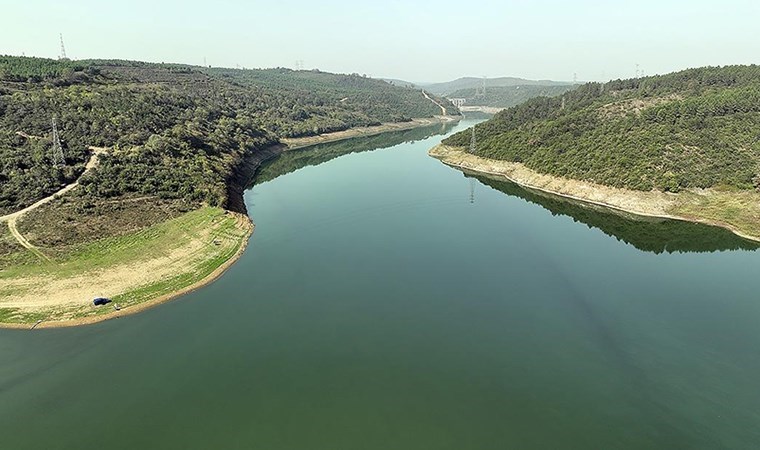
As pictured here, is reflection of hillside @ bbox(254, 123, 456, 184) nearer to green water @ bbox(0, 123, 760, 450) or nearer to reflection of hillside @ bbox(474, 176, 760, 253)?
green water @ bbox(0, 123, 760, 450)

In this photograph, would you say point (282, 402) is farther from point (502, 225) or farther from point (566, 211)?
point (566, 211)

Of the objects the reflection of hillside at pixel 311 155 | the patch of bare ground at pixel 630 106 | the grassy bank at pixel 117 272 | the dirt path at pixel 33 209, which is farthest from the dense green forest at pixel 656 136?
the dirt path at pixel 33 209

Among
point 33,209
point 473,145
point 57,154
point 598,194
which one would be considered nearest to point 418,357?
point 33,209

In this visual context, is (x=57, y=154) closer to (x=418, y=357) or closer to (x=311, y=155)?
(x=418, y=357)

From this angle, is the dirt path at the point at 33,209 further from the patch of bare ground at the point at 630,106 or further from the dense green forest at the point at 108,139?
the patch of bare ground at the point at 630,106

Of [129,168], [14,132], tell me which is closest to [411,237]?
[129,168]
